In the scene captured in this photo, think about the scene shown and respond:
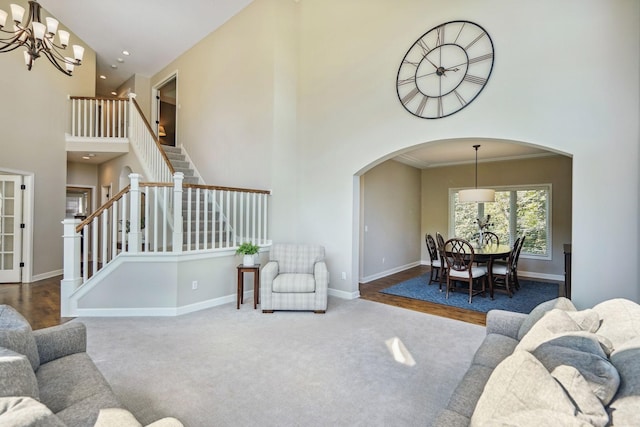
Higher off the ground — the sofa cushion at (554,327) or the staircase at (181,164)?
the staircase at (181,164)

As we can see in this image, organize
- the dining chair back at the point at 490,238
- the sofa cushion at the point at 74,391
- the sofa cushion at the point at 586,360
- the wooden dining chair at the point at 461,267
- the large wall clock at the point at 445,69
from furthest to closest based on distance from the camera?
1. the dining chair back at the point at 490,238
2. the wooden dining chair at the point at 461,267
3. the large wall clock at the point at 445,69
4. the sofa cushion at the point at 74,391
5. the sofa cushion at the point at 586,360

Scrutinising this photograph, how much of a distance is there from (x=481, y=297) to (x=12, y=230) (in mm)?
8508

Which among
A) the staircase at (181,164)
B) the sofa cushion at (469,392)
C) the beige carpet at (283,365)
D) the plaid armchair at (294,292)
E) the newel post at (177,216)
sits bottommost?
the beige carpet at (283,365)

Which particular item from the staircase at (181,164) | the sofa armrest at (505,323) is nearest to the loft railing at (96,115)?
the staircase at (181,164)

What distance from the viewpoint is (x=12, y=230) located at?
588 centimetres

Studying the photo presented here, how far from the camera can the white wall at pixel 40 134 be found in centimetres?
546

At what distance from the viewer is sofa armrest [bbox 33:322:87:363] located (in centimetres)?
187

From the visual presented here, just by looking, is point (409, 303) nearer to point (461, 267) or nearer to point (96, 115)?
point (461, 267)

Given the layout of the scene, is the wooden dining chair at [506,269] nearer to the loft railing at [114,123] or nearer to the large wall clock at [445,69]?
the large wall clock at [445,69]

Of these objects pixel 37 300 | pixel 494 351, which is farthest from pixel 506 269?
pixel 37 300

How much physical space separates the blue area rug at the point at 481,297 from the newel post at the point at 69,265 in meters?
4.47

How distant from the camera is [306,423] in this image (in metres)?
1.98

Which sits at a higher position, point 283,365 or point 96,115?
point 96,115

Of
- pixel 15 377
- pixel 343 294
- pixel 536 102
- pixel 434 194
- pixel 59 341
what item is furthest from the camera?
pixel 434 194
